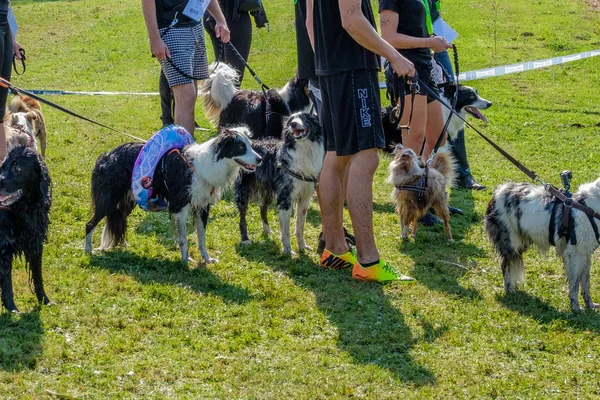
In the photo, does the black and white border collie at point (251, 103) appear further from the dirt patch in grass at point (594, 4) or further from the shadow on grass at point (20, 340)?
the dirt patch in grass at point (594, 4)

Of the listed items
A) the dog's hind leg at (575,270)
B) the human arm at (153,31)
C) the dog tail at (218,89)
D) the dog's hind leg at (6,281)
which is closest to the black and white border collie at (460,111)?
the dog tail at (218,89)

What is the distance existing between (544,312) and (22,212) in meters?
3.29

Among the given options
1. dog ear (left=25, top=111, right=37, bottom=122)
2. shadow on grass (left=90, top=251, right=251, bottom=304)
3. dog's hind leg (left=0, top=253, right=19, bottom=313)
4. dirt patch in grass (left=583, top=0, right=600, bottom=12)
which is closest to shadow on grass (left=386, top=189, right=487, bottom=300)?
shadow on grass (left=90, top=251, right=251, bottom=304)

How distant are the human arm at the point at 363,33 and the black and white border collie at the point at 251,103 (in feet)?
9.73

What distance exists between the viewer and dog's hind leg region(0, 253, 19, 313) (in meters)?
4.63

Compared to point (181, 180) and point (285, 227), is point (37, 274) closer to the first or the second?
point (181, 180)

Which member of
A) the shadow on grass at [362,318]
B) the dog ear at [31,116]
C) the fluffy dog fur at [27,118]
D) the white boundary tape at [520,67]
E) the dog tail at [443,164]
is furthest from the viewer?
the white boundary tape at [520,67]

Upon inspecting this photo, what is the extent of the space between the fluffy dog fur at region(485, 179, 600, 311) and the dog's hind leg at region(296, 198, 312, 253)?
1469 millimetres

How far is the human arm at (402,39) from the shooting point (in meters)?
6.05

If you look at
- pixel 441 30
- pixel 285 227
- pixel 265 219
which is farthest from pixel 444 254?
pixel 441 30

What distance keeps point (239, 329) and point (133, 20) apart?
19.4 m

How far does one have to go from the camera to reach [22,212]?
4.69m

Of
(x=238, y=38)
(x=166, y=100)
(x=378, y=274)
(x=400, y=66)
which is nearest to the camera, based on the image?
(x=400, y=66)

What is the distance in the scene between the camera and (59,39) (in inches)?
792
